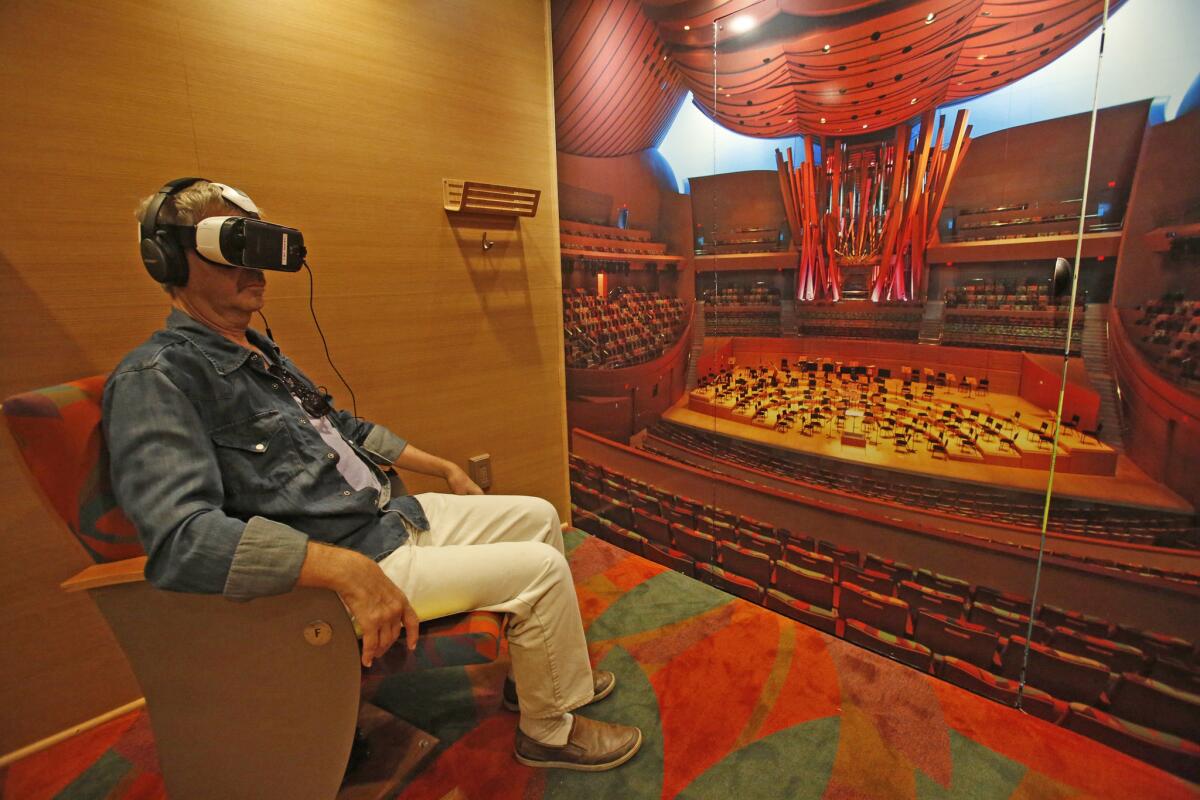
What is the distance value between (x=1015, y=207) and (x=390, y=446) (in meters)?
1.94

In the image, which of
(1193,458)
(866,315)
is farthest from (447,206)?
(1193,458)

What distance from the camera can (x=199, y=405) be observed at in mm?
1060

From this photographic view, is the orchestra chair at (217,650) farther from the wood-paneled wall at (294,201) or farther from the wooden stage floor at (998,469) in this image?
the wooden stage floor at (998,469)

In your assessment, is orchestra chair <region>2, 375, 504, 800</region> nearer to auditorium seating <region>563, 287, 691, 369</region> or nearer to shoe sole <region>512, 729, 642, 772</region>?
shoe sole <region>512, 729, 642, 772</region>

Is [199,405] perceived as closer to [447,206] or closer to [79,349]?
[79,349]

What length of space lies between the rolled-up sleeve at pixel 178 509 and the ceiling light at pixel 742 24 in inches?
79.7

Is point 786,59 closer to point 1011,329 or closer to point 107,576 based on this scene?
point 1011,329

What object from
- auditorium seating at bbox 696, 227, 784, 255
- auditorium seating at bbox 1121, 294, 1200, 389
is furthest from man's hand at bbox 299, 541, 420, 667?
auditorium seating at bbox 1121, 294, 1200, 389

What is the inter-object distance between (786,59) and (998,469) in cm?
148

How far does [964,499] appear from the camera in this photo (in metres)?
1.57

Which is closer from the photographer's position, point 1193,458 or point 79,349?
point 1193,458

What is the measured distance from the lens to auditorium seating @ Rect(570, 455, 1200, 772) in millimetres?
1366

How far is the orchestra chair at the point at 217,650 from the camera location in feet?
3.08

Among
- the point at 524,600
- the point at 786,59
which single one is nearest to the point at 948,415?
the point at 786,59
